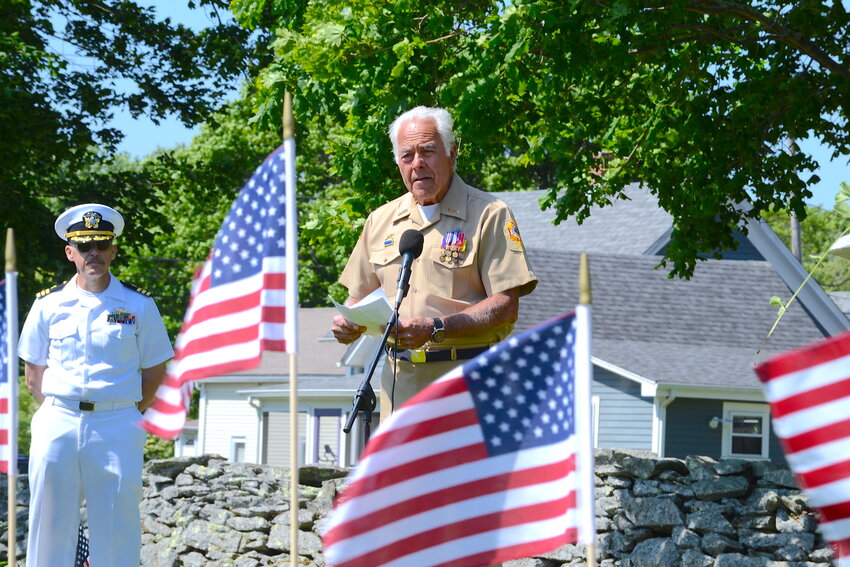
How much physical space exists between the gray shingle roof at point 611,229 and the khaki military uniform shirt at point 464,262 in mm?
22399

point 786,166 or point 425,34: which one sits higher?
point 425,34

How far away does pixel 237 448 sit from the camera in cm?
4397

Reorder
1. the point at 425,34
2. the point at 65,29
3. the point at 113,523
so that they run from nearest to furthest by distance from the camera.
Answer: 1. the point at 113,523
2. the point at 425,34
3. the point at 65,29

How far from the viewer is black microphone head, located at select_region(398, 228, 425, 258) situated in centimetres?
484

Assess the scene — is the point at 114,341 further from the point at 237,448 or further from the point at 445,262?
the point at 237,448

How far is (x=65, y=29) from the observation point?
63.7 ft

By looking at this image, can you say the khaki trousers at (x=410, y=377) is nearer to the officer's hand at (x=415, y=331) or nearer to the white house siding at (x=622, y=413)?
the officer's hand at (x=415, y=331)

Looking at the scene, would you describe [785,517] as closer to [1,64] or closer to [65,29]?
[1,64]

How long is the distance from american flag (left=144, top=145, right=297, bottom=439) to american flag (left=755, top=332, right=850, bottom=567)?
1831mm

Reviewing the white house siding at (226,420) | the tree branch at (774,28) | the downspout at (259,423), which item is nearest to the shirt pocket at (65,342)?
the tree branch at (774,28)

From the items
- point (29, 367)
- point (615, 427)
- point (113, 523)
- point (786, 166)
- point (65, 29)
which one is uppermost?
point (65, 29)

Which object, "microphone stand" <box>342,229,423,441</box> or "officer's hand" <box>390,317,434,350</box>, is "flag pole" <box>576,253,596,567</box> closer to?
"microphone stand" <box>342,229,423,441</box>

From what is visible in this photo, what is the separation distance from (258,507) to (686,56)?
566 centimetres

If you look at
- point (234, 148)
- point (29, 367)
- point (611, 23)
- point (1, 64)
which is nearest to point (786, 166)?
point (611, 23)
